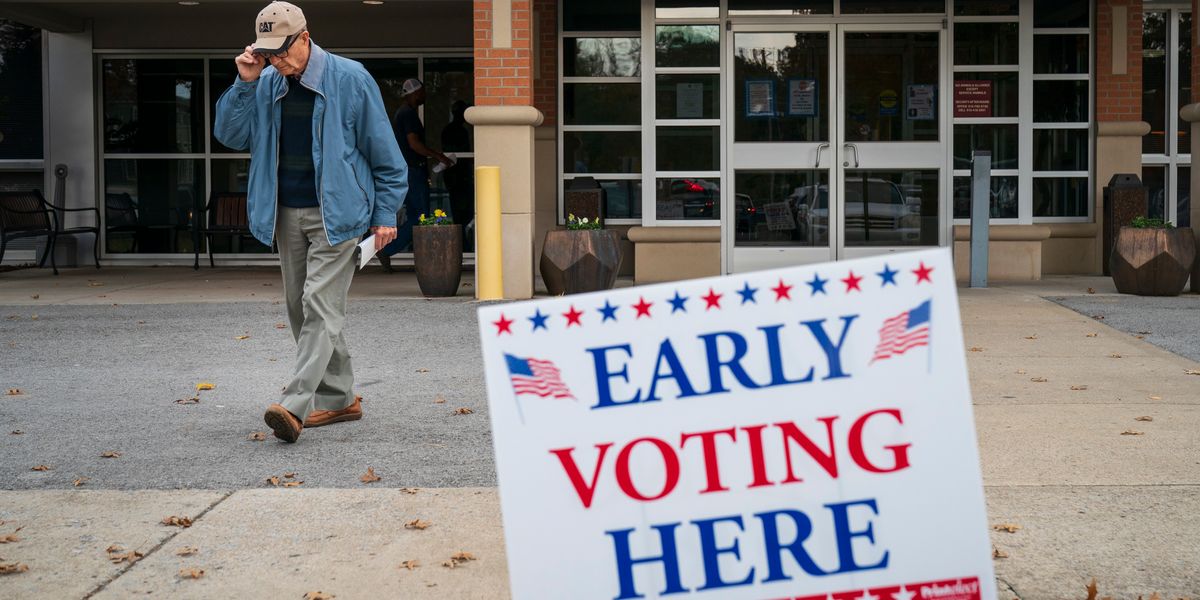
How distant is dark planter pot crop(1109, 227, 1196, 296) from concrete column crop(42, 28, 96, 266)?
12383 millimetres

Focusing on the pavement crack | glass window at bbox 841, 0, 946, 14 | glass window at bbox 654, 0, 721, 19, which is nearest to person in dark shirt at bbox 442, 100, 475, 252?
glass window at bbox 654, 0, 721, 19

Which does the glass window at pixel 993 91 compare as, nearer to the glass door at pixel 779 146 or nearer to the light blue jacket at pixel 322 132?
the glass door at pixel 779 146

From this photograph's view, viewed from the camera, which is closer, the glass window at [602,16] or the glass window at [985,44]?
the glass window at [985,44]

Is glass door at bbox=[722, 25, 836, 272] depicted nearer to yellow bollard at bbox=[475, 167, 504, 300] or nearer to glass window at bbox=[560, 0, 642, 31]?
glass window at bbox=[560, 0, 642, 31]

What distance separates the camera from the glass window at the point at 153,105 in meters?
17.3

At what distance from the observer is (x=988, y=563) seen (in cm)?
264

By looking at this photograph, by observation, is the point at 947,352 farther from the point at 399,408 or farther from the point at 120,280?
the point at 120,280

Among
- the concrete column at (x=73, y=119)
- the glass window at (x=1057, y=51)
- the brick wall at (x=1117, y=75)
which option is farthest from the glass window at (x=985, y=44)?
the concrete column at (x=73, y=119)

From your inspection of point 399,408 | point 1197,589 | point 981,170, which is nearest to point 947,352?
point 1197,589

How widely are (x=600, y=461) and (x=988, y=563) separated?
0.79 meters

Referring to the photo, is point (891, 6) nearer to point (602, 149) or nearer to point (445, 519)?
point (602, 149)

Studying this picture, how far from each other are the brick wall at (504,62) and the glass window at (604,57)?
2.80 m

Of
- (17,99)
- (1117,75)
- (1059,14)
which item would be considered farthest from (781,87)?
(17,99)

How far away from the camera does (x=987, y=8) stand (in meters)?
14.3
